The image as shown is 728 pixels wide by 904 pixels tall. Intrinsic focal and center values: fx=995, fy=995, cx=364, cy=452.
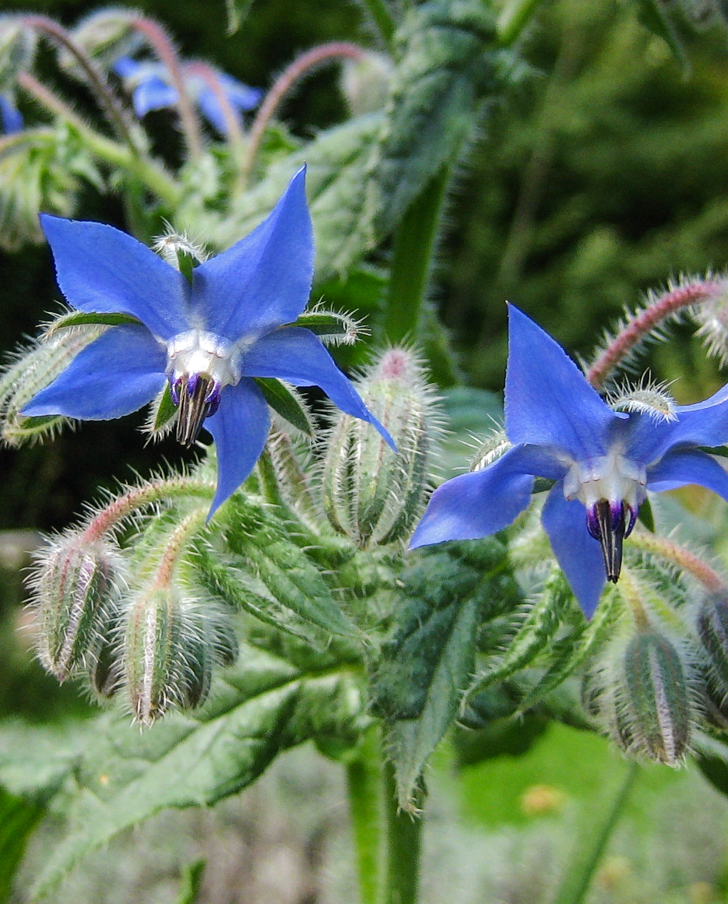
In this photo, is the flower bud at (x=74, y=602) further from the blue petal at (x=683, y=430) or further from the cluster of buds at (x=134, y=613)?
the blue petal at (x=683, y=430)

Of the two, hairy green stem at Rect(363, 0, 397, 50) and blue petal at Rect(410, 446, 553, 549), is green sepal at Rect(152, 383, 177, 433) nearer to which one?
blue petal at Rect(410, 446, 553, 549)

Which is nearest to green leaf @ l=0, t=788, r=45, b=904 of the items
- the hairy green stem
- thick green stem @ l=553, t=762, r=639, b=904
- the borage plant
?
the borage plant

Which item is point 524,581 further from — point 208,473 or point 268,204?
point 268,204

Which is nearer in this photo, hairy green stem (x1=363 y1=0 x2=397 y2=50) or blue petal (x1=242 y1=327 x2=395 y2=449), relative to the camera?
blue petal (x1=242 y1=327 x2=395 y2=449)

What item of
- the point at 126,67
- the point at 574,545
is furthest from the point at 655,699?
the point at 126,67

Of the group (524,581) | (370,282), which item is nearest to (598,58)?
(370,282)

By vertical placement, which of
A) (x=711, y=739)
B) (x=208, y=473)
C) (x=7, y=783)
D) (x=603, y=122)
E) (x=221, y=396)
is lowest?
(x=603, y=122)
